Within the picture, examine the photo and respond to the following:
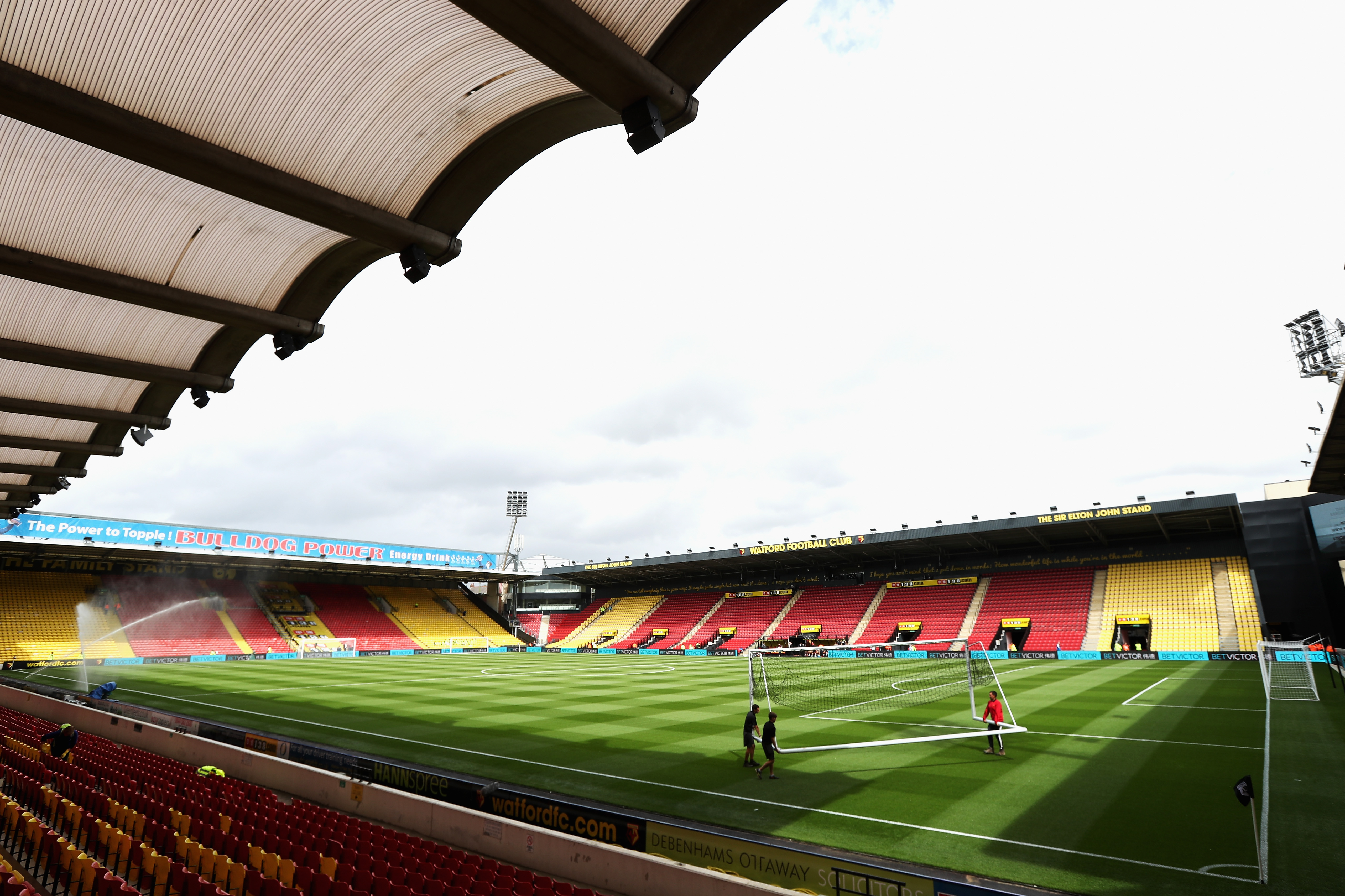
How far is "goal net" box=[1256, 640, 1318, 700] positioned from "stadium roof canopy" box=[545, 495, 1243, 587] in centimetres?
941

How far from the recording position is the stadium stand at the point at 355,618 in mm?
56344

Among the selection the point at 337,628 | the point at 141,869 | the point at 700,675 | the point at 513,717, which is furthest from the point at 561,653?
the point at 141,869

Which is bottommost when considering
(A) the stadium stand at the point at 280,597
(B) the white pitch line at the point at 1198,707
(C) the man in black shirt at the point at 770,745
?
(B) the white pitch line at the point at 1198,707

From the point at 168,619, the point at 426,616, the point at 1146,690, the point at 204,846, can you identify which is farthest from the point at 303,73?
the point at 426,616

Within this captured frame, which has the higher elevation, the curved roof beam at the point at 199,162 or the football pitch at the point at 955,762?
the curved roof beam at the point at 199,162

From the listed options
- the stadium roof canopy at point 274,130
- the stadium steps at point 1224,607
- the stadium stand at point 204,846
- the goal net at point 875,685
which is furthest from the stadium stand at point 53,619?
the stadium steps at point 1224,607

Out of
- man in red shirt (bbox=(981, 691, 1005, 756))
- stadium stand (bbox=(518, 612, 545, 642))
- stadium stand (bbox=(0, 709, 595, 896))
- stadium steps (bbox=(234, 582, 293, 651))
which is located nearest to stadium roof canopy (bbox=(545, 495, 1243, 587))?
stadium stand (bbox=(518, 612, 545, 642))

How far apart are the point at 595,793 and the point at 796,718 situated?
912 cm

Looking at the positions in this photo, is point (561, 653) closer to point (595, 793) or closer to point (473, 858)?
point (595, 793)

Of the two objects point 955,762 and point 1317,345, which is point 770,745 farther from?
point 1317,345

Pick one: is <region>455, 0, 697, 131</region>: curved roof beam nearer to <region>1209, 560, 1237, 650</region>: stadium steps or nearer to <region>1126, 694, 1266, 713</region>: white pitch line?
<region>1126, 694, 1266, 713</region>: white pitch line

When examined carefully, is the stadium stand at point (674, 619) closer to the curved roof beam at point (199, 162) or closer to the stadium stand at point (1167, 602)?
the stadium stand at point (1167, 602)

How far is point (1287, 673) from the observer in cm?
2808

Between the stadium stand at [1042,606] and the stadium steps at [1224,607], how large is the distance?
664 centimetres
